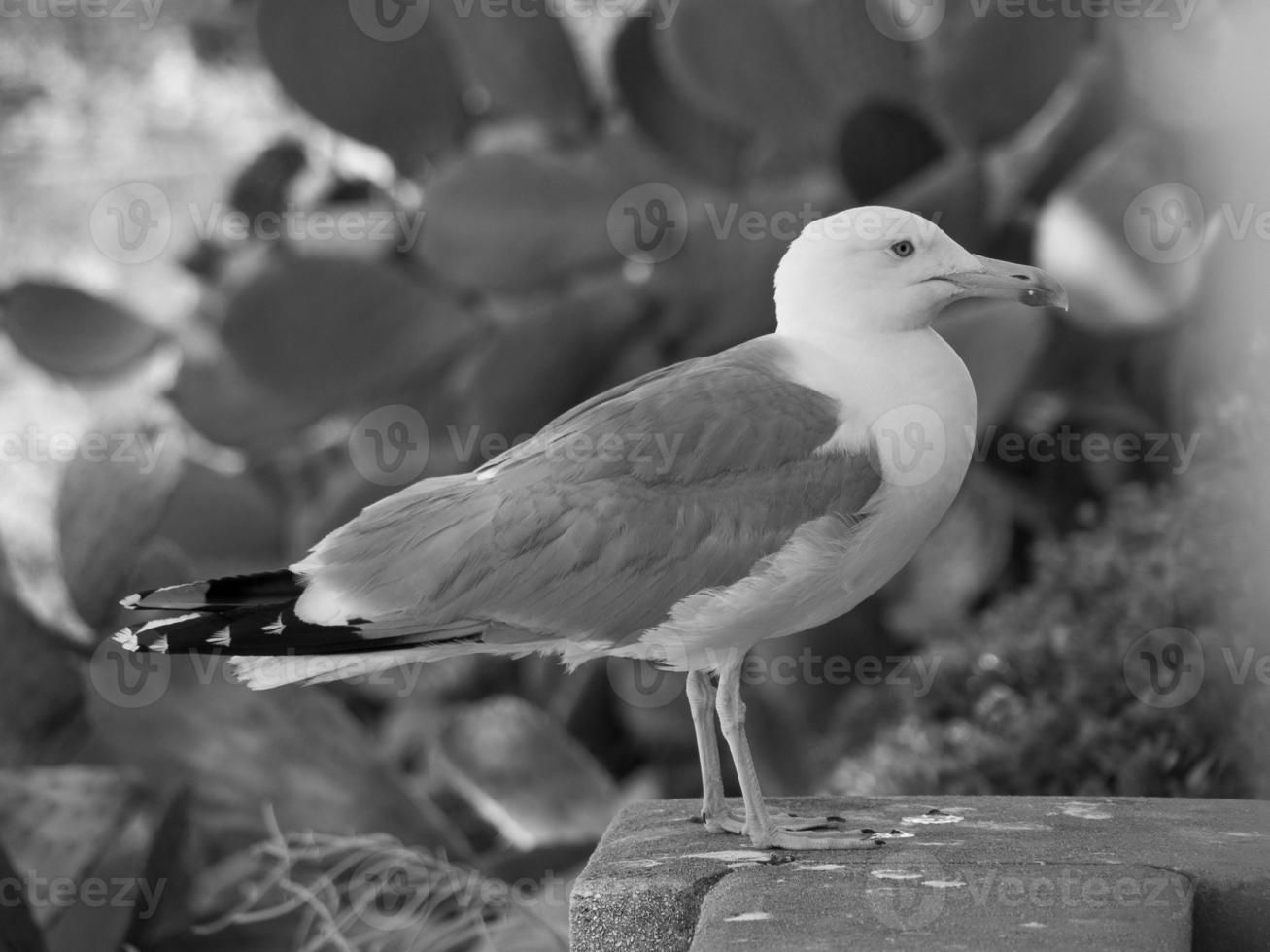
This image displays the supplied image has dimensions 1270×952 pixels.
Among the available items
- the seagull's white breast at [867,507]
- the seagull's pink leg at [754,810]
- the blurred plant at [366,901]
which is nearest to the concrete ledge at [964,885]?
the seagull's pink leg at [754,810]

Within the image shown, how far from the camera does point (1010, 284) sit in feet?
7.09

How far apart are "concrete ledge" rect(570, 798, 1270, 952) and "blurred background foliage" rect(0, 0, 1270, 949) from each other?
55 centimetres

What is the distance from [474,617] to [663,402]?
38cm

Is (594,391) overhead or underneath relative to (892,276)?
underneath

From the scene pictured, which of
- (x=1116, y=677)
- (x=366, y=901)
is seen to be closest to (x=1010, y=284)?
(x=1116, y=677)

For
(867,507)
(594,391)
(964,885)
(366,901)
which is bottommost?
(366,901)

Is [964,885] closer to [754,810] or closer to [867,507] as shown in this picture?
[754,810]

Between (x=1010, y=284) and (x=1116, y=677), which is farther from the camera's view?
(x=1116, y=677)

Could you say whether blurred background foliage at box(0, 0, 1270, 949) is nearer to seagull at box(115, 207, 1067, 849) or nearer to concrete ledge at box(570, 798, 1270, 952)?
concrete ledge at box(570, 798, 1270, 952)

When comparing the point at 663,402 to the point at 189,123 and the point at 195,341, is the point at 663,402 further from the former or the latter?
the point at 189,123

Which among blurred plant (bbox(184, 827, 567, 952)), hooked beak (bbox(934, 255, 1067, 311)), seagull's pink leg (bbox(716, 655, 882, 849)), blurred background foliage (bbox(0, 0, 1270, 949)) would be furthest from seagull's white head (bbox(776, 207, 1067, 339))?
blurred plant (bbox(184, 827, 567, 952))

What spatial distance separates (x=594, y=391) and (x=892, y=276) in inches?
78.7

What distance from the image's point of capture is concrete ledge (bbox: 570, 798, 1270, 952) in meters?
1.62

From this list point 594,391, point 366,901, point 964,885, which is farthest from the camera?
point 594,391
